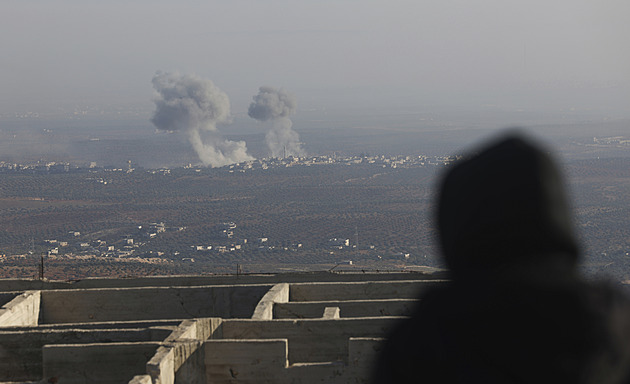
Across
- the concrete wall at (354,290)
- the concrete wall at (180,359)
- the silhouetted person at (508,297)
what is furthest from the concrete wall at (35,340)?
the silhouetted person at (508,297)

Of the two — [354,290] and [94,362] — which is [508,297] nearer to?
[94,362]

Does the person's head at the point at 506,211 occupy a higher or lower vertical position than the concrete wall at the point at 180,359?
higher

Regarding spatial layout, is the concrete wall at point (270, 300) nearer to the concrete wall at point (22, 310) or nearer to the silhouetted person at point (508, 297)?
the concrete wall at point (22, 310)

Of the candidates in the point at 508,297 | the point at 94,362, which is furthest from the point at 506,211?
the point at 94,362

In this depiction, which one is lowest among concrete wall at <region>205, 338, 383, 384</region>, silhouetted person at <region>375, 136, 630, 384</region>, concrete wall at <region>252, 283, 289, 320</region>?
concrete wall at <region>205, 338, 383, 384</region>

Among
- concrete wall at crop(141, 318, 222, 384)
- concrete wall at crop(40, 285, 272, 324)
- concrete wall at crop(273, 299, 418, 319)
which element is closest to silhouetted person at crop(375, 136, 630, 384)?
concrete wall at crop(141, 318, 222, 384)

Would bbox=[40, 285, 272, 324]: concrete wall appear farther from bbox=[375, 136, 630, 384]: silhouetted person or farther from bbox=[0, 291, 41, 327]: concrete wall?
bbox=[375, 136, 630, 384]: silhouetted person

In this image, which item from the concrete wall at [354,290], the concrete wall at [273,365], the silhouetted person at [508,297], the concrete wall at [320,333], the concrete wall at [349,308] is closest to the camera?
the silhouetted person at [508,297]
